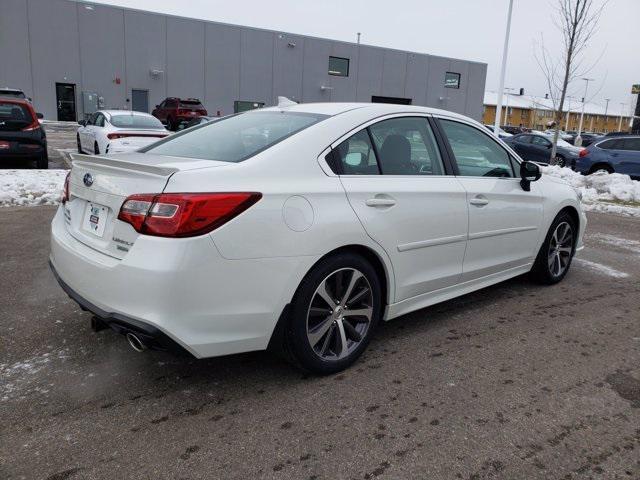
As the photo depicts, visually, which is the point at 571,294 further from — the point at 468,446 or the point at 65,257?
the point at 65,257

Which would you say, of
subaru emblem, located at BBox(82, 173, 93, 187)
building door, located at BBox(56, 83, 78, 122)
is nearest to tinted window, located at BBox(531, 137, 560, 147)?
subaru emblem, located at BBox(82, 173, 93, 187)

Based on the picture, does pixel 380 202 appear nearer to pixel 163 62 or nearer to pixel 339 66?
pixel 163 62

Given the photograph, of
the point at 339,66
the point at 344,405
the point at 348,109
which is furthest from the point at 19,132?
the point at 339,66

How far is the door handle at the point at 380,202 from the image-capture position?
3.21 meters

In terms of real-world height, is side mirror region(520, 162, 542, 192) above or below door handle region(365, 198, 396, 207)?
above

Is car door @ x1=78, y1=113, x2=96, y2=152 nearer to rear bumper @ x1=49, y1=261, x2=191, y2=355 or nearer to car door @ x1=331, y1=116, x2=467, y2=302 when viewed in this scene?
car door @ x1=331, y1=116, x2=467, y2=302

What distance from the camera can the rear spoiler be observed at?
2666 millimetres

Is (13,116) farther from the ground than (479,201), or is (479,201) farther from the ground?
(13,116)

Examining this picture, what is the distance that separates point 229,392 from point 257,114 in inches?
77.4

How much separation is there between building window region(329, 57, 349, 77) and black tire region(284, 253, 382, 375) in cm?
4038

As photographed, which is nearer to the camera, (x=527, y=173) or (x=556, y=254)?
(x=527, y=173)

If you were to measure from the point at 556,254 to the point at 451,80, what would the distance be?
45.6 meters

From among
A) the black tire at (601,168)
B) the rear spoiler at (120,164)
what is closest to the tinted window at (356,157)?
the rear spoiler at (120,164)

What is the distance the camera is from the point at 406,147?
3.69 metres
